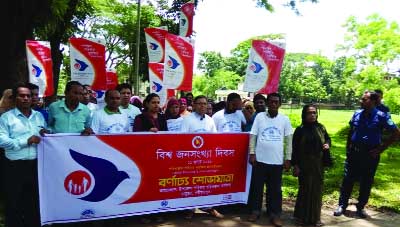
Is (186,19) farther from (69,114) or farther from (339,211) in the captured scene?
(69,114)

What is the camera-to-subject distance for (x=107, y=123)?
563cm

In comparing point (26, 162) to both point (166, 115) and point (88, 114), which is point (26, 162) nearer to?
point (88, 114)

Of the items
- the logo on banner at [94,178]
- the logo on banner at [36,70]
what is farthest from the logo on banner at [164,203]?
the logo on banner at [36,70]

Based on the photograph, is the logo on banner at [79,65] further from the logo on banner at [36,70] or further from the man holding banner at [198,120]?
the man holding banner at [198,120]

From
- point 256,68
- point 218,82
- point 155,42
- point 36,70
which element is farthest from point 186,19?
point 218,82

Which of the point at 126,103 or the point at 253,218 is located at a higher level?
the point at 126,103

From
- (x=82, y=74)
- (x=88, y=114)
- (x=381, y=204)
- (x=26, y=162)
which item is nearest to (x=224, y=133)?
(x=88, y=114)

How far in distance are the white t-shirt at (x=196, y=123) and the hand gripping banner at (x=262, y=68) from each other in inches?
69.8

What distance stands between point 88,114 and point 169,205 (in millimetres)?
1610

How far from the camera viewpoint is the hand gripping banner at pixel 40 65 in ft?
27.0

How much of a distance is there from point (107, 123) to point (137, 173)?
2.41 feet

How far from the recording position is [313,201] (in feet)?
20.1

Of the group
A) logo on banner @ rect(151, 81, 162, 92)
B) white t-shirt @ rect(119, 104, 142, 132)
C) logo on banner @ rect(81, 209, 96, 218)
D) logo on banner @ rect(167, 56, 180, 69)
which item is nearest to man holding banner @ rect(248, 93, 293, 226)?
white t-shirt @ rect(119, 104, 142, 132)

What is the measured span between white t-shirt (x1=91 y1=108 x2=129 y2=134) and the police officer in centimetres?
349
